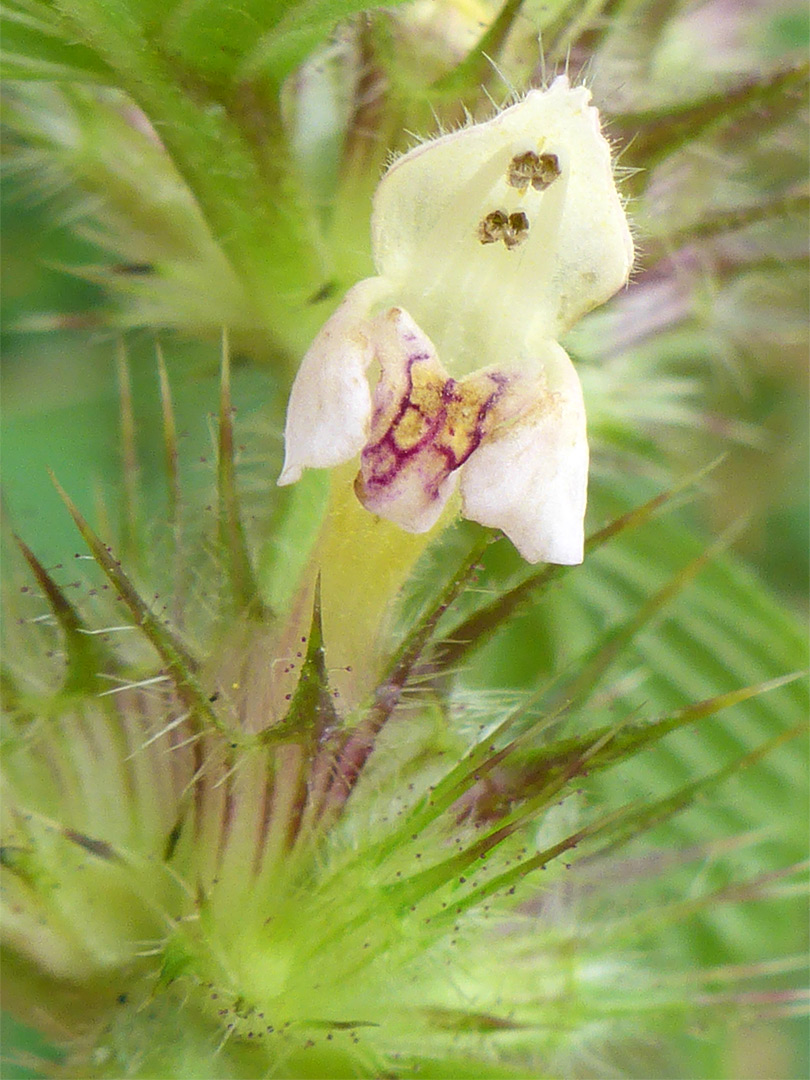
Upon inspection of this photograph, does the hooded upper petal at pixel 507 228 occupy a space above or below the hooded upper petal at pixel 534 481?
above

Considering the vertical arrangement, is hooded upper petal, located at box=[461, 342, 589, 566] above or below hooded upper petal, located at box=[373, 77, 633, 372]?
below

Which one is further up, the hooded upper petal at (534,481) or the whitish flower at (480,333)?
the whitish flower at (480,333)

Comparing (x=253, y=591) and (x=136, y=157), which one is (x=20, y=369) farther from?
(x=253, y=591)

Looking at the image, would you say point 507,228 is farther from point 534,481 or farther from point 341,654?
point 341,654

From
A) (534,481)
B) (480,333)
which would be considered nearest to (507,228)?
(480,333)

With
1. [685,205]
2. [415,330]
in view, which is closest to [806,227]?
[685,205]
